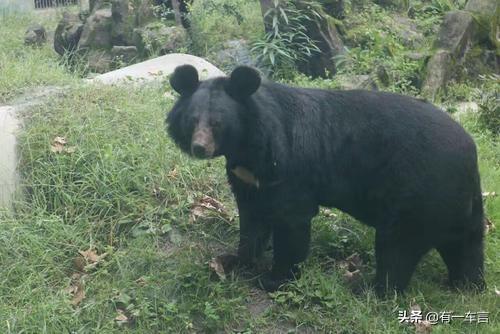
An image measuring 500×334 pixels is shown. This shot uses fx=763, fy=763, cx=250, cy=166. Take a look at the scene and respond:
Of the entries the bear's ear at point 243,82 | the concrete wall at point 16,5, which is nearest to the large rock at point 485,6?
the bear's ear at point 243,82

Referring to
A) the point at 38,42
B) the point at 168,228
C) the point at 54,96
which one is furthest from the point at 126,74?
the point at 38,42

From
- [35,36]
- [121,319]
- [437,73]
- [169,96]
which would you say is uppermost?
[169,96]

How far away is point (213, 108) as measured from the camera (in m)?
4.27

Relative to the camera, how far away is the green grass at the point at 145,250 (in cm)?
438

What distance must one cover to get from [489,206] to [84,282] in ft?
9.68

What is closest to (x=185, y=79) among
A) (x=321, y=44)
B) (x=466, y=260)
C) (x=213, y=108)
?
(x=213, y=108)

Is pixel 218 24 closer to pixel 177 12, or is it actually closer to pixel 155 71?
pixel 177 12

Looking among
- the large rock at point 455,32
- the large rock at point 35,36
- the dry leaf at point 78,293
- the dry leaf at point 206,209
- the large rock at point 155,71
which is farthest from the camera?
the large rock at point 35,36

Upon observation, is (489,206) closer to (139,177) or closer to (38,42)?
(139,177)

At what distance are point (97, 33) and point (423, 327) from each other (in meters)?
6.84

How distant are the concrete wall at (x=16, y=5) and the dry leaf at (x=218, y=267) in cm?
956

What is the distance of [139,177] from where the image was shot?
5.45 meters

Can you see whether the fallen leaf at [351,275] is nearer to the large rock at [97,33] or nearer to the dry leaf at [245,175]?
Result: the dry leaf at [245,175]

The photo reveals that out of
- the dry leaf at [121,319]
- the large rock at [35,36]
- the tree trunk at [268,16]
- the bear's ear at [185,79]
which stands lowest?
the large rock at [35,36]
